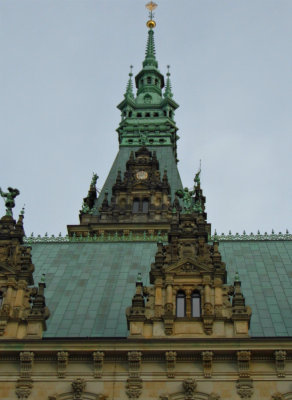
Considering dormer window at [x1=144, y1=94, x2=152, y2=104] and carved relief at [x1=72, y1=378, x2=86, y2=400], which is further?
dormer window at [x1=144, y1=94, x2=152, y2=104]

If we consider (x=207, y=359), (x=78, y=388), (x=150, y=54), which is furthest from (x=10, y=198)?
(x=150, y=54)

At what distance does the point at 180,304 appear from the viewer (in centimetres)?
2717

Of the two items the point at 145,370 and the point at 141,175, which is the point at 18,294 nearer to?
the point at 145,370

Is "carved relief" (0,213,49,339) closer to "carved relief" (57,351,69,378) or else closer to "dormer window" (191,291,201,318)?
"carved relief" (57,351,69,378)

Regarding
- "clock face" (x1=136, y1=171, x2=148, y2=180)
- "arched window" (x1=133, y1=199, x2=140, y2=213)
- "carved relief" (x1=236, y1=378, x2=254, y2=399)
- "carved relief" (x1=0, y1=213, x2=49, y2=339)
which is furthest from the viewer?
"clock face" (x1=136, y1=171, x2=148, y2=180)

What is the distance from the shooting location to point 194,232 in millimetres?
29250

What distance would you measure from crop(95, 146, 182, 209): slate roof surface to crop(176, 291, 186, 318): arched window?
A: 1228 inches

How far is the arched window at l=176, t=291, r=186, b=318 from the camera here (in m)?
26.8

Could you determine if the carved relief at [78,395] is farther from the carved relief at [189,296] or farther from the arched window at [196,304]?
the arched window at [196,304]

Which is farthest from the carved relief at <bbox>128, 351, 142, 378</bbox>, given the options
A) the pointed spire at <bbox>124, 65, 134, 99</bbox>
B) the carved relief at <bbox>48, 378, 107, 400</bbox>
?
the pointed spire at <bbox>124, 65, 134, 99</bbox>

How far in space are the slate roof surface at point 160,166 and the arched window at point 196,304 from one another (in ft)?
103

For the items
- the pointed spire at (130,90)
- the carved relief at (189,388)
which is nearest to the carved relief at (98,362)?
the carved relief at (189,388)

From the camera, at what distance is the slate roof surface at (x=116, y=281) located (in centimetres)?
A: 2835

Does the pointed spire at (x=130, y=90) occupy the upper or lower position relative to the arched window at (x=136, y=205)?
upper
